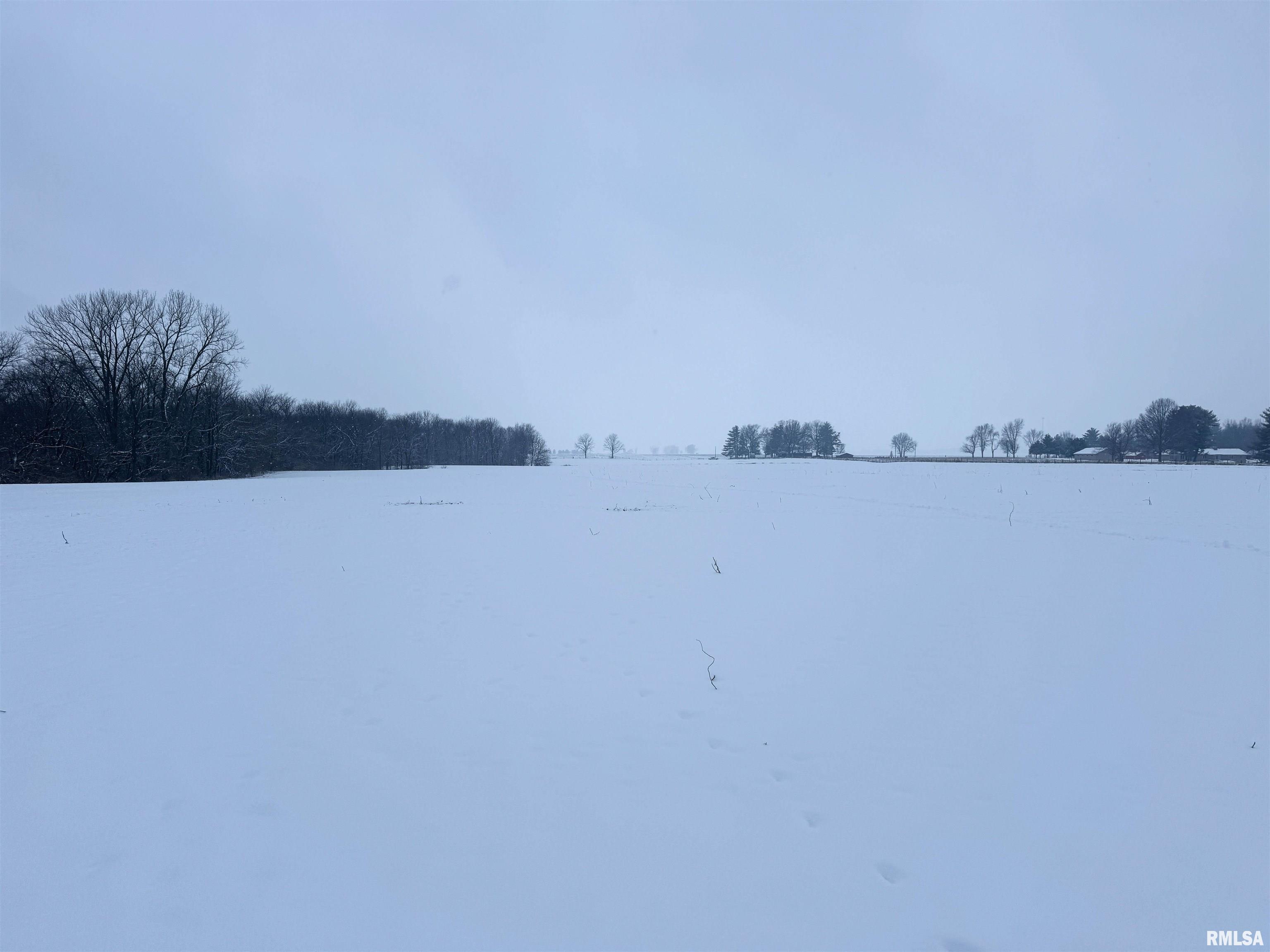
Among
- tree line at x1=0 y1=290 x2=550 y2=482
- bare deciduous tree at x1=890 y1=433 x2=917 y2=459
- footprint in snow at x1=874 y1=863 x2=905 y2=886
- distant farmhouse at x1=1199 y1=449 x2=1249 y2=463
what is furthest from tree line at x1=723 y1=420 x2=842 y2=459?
footprint in snow at x1=874 y1=863 x2=905 y2=886

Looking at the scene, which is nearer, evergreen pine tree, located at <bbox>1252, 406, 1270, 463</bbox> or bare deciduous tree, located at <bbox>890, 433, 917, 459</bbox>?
evergreen pine tree, located at <bbox>1252, 406, 1270, 463</bbox>

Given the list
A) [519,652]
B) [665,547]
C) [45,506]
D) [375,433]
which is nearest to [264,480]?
[45,506]

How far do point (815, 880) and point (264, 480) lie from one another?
141 ft

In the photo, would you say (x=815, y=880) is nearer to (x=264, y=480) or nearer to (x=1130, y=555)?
(x=1130, y=555)

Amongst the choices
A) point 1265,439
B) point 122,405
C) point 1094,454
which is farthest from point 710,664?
point 1094,454

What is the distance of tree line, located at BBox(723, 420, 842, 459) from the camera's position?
10788 centimetres

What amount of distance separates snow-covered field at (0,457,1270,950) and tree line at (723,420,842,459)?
102358 millimetres

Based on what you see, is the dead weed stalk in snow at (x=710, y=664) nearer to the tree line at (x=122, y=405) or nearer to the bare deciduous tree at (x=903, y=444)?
the tree line at (x=122, y=405)

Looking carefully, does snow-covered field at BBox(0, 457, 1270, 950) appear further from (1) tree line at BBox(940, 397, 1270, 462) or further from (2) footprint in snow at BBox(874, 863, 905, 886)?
(1) tree line at BBox(940, 397, 1270, 462)

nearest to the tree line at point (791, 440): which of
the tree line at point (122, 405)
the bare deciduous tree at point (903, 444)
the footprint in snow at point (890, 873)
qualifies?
the bare deciduous tree at point (903, 444)

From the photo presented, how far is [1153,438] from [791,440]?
177ft

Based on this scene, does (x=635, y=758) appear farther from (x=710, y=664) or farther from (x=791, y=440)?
(x=791, y=440)

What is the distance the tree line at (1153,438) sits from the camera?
A: 6700 centimetres

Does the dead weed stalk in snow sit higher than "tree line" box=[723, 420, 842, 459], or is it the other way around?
"tree line" box=[723, 420, 842, 459]
